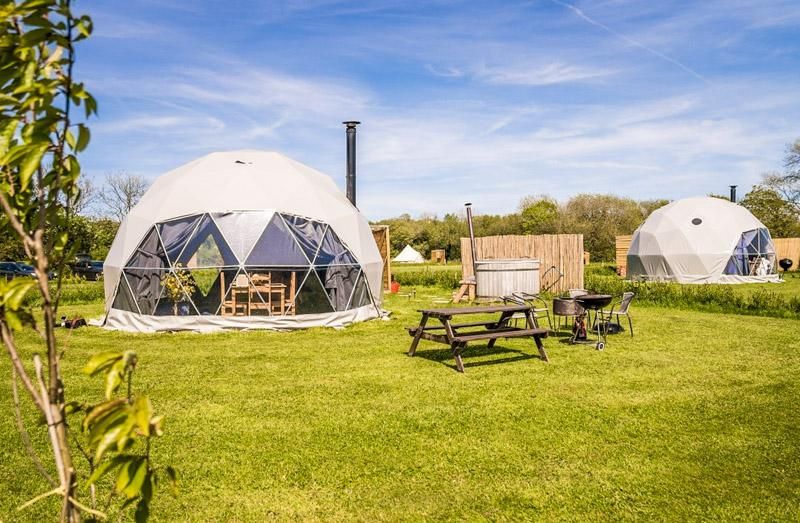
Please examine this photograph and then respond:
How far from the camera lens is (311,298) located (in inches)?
535

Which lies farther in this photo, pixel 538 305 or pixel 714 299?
pixel 538 305

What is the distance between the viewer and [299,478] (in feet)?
16.0

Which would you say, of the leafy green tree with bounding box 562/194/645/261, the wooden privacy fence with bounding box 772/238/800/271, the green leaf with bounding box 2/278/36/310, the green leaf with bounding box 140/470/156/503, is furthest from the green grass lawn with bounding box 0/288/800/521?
the leafy green tree with bounding box 562/194/645/261

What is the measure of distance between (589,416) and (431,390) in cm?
196

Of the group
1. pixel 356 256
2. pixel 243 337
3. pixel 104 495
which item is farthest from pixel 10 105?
pixel 356 256

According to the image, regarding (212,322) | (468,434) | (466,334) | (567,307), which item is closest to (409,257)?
(212,322)

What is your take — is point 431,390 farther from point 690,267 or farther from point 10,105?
point 690,267

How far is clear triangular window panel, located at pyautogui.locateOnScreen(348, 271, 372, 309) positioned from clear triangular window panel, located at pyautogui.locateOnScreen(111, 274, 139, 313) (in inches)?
186

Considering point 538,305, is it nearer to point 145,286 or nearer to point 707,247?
point 145,286

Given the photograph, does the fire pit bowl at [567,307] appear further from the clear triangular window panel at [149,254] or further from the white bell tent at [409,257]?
the white bell tent at [409,257]

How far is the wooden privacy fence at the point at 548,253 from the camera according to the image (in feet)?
69.8

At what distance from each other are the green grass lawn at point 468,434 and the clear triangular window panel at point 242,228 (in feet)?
10.6

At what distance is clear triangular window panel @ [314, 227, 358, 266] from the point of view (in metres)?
13.8

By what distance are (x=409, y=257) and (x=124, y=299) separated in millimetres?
41445
